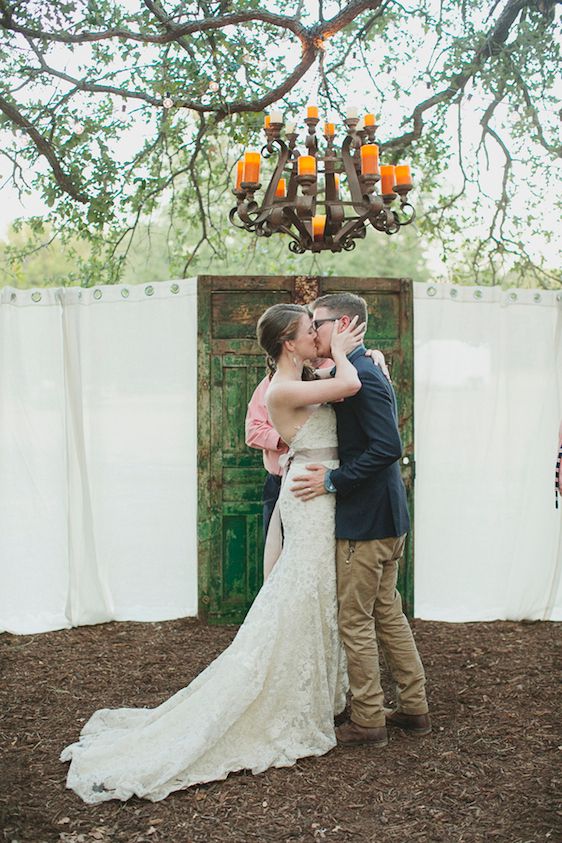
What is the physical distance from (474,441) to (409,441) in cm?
40

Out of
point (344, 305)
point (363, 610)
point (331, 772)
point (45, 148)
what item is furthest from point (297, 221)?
point (45, 148)

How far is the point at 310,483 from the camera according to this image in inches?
121

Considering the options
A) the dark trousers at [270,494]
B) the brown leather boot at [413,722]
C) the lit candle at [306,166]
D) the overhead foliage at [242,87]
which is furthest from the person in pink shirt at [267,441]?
the overhead foliage at [242,87]

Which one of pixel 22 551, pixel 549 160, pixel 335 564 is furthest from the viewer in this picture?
pixel 549 160

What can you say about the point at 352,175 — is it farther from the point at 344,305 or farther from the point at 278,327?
the point at 278,327

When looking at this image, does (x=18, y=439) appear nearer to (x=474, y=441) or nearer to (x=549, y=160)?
(x=474, y=441)

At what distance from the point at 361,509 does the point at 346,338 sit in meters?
0.60

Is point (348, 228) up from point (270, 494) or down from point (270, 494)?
up

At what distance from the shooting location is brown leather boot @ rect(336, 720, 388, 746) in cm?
308

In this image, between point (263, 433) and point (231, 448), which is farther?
point (231, 448)

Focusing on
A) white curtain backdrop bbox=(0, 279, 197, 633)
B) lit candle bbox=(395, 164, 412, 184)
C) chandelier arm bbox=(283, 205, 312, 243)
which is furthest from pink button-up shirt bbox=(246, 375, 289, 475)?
lit candle bbox=(395, 164, 412, 184)

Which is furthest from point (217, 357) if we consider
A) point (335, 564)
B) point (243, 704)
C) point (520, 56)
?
point (520, 56)

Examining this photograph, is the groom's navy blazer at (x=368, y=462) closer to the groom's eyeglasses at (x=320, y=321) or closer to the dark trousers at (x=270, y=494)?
the groom's eyeglasses at (x=320, y=321)

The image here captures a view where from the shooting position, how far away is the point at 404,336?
479 cm
